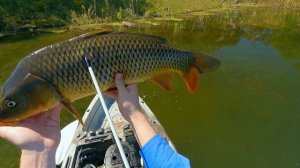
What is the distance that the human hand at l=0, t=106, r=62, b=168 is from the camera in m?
1.97

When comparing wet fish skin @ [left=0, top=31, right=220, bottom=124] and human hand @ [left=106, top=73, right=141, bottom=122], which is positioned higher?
wet fish skin @ [left=0, top=31, right=220, bottom=124]

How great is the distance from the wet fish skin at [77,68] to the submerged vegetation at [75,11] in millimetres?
13889

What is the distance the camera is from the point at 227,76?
9242 millimetres

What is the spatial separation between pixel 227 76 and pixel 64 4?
11.3 metres

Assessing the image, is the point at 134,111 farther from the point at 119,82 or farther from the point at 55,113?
the point at 55,113

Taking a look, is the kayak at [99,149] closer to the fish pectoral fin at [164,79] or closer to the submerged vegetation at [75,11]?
the fish pectoral fin at [164,79]

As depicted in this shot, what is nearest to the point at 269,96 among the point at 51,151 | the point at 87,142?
the point at 87,142

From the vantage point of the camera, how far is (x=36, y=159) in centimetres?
198

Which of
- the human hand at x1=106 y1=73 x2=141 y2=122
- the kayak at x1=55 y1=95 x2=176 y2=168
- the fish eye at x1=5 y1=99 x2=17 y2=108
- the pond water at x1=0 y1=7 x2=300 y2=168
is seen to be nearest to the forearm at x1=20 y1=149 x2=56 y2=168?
the fish eye at x1=5 y1=99 x2=17 y2=108

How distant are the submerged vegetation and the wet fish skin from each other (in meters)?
13.9

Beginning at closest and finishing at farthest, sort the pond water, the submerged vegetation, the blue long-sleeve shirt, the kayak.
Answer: the blue long-sleeve shirt
the kayak
the pond water
the submerged vegetation

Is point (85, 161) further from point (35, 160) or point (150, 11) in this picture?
point (150, 11)

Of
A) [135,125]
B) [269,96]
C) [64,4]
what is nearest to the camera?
[135,125]

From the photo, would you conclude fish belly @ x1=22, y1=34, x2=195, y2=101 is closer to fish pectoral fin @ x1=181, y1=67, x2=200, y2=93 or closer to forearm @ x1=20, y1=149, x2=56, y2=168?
fish pectoral fin @ x1=181, y1=67, x2=200, y2=93
